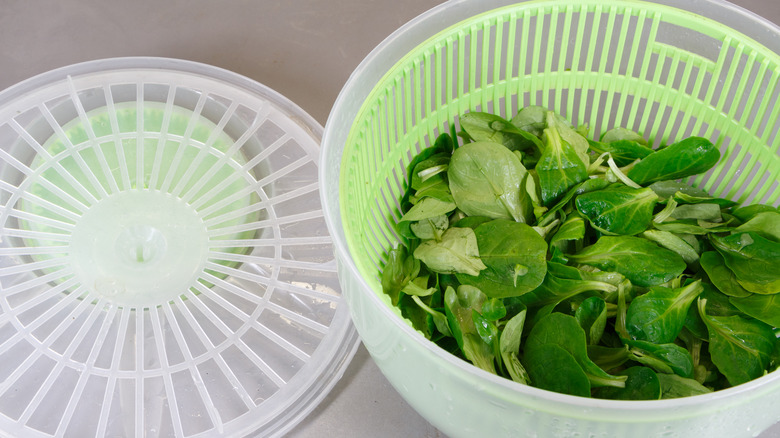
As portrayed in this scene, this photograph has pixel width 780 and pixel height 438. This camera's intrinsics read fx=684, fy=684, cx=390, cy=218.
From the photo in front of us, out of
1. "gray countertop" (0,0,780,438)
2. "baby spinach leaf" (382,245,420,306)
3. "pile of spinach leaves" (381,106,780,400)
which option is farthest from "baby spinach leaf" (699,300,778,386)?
"gray countertop" (0,0,780,438)

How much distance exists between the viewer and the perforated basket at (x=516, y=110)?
365 mm

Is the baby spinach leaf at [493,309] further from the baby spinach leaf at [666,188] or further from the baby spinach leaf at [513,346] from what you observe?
the baby spinach leaf at [666,188]

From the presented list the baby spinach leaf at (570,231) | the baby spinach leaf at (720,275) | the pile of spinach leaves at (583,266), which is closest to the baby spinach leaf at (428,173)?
the pile of spinach leaves at (583,266)

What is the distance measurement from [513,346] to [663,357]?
10 centimetres

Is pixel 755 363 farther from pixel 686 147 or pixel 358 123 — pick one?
pixel 358 123

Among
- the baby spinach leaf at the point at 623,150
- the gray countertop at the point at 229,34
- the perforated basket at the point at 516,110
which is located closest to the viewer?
the perforated basket at the point at 516,110

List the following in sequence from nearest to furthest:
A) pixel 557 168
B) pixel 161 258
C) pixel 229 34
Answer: pixel 557 168 → pixel 161 258 → pixel 229 34

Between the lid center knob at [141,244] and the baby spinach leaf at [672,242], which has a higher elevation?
the baby spinach leaf at [672,242]

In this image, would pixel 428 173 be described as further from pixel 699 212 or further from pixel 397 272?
pixel 699 212

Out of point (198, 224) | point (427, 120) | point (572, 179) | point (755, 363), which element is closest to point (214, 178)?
point (198, 224)

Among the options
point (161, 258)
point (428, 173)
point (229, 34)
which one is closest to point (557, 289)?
point (428, 173)

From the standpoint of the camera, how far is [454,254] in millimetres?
488

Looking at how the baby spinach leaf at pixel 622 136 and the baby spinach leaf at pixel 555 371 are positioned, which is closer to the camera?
the baby spinach leaf at pixel 555 371

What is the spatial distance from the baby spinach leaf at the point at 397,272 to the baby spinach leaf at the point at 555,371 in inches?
4.2
